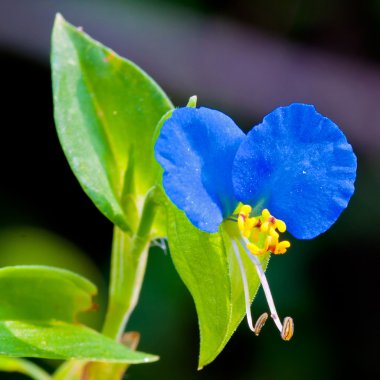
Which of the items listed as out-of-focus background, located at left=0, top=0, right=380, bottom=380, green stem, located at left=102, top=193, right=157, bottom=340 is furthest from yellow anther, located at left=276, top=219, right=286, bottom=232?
out-of-focus background, located at left=0, top=0, right=380, bottom=380

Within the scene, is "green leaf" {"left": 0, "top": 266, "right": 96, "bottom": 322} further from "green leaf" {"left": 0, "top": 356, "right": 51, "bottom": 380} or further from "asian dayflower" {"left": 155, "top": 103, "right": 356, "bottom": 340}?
"asian dayflower" {"left": 155, "top": 103, "right": 356, "bottom": 340}

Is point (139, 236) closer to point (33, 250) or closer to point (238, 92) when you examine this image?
point (33, 250)

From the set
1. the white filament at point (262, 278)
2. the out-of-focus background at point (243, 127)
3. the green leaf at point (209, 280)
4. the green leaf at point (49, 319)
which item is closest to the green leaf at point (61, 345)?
the green leaf at point (49, 319)

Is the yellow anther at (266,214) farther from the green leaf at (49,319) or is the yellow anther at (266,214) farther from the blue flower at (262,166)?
the green leaf at (49,319)

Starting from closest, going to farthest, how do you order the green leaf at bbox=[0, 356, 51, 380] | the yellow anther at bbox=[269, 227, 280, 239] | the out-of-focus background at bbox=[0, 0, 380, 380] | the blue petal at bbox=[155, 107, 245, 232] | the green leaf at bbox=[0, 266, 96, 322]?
the blue petal at bbox=[155, 107, 245, 232] → the yellow anther at bbox=[269, 227, 280, 239] → the green leaf at bbox=[0, 266, 96, 322] → the green leaf at bbox=[0, 356, 51, 380] → the out-of-focus background at bbox=[0, 0, 380, 380]

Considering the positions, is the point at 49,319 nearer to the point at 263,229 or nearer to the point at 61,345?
the point at 61,345

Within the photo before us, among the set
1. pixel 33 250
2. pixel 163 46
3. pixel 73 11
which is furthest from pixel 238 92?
pixel 33 250

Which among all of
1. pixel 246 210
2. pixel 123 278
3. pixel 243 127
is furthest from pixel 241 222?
pixel 243 127
